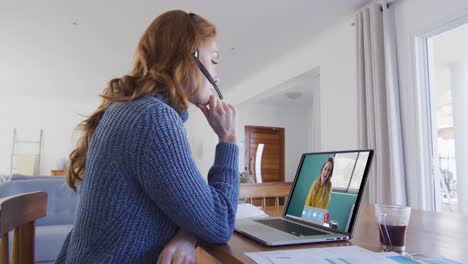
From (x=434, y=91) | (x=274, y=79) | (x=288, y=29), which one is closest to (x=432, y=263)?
(x=434, y=91)

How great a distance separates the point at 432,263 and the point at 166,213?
474 millimetres

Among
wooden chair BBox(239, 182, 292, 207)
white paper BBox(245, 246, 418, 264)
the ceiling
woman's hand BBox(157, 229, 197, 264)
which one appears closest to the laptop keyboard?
white paper BBox(245, 246, 418, 264)

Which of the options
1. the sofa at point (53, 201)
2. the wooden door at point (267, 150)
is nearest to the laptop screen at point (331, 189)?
the sofa at point (53, 201)

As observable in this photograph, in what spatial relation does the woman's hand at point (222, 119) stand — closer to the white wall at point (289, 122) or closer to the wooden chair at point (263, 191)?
the wooden chair at point (263, 191)

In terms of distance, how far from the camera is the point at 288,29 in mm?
3561

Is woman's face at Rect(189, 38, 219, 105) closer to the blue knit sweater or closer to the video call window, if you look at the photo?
the blue knit sweater

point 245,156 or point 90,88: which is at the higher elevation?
point 90,88

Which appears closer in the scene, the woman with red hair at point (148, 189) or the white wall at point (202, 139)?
the woman with red hair at point (148, 189)

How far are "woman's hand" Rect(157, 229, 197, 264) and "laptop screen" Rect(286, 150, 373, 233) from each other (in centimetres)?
35

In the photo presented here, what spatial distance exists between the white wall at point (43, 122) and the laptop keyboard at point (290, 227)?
23.3 ft

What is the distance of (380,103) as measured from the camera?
277cm

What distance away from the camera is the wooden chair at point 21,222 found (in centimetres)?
64

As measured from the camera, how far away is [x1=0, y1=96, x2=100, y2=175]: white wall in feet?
23.3

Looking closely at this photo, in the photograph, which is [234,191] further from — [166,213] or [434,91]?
[434,91]
